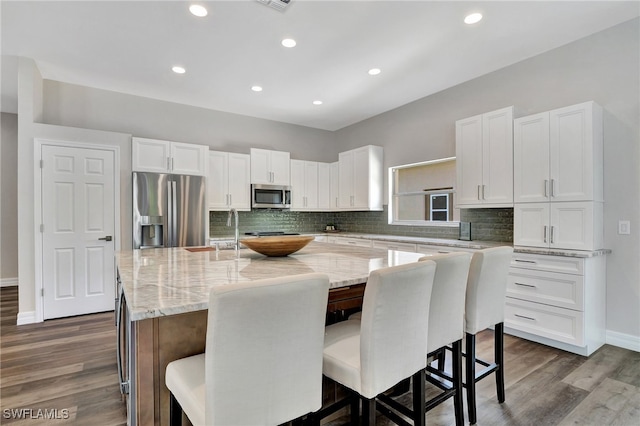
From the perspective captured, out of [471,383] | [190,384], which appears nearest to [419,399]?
[471,383]

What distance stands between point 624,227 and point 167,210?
4883mm

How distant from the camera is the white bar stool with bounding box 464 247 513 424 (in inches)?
71.3

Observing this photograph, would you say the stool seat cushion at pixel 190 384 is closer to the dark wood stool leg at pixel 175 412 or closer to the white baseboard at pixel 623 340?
the dark wood stool leg at pixel 175 412

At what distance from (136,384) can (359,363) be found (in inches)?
34.9

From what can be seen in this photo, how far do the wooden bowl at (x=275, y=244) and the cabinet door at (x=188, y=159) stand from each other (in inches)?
108

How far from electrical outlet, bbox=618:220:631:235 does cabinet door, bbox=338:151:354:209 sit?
134 inches

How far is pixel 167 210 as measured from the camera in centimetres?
403

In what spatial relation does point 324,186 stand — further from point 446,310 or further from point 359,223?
point 446,310

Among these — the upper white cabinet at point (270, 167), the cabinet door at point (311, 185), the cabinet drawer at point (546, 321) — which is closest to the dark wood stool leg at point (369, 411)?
the cabinet drawer at point (546, 321)

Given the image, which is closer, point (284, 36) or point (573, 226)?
point (573, 226)

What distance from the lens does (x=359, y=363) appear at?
126 cm

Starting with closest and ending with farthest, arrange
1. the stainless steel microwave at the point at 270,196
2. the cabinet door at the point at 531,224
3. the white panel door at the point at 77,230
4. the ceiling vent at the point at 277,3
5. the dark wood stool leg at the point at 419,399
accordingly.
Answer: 1. the dark wood stool leg at the point at 419,399
2. the ceiling vent at the point at 277,3
3. the cabinet door at the point at 531,224
4. the white panel door at the point at 77,230
5. the stainless steel microwave at the point at 270,196

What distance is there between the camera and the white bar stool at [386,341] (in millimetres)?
1198

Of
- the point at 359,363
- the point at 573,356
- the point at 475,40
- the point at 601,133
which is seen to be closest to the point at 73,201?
the point at 359,363
